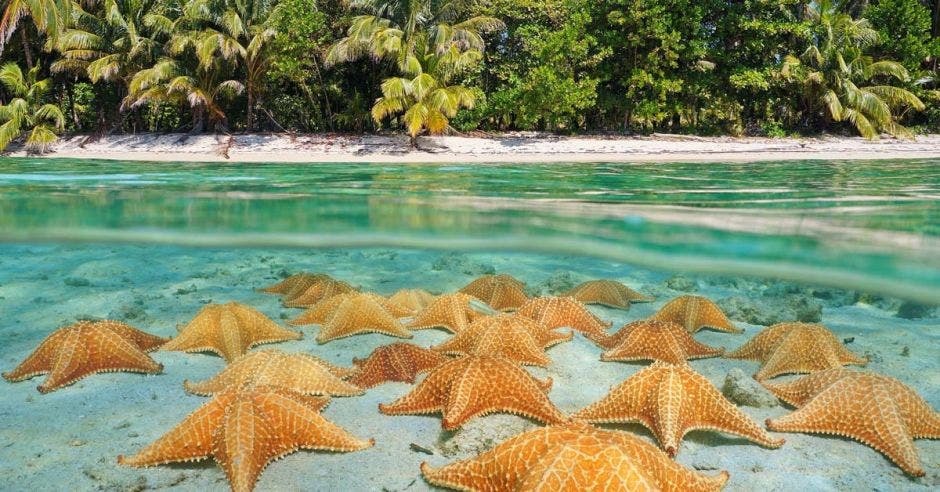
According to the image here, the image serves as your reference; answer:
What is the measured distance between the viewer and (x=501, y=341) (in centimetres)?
422

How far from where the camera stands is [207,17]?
24.9 meters

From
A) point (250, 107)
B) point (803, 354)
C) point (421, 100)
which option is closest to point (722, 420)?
point (803, 354)

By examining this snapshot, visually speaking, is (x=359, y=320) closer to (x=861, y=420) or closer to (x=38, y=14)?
(x=861, y=420)

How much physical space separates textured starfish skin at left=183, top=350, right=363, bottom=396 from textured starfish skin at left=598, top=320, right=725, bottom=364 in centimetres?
193

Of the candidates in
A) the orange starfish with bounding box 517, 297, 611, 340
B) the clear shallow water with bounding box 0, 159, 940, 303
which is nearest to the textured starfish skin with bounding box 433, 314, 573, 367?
the orange starfish with bounding box 517, 297, 611, 340

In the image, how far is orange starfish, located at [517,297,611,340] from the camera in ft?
16.7

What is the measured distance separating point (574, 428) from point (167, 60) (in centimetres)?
2768

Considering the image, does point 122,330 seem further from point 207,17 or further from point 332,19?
point 332,19

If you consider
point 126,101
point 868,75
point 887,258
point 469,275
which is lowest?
point 469,275

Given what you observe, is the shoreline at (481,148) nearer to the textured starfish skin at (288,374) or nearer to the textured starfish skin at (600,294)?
the textured starfish skin at (600,294)

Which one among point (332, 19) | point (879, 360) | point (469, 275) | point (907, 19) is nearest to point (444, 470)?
point (879, 360)

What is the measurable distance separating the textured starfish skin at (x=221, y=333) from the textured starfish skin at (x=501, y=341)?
4.90 feet

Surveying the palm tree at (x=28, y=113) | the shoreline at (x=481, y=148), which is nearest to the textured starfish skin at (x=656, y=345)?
the shoreline at (x=481, y=148)

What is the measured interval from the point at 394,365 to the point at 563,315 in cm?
174
